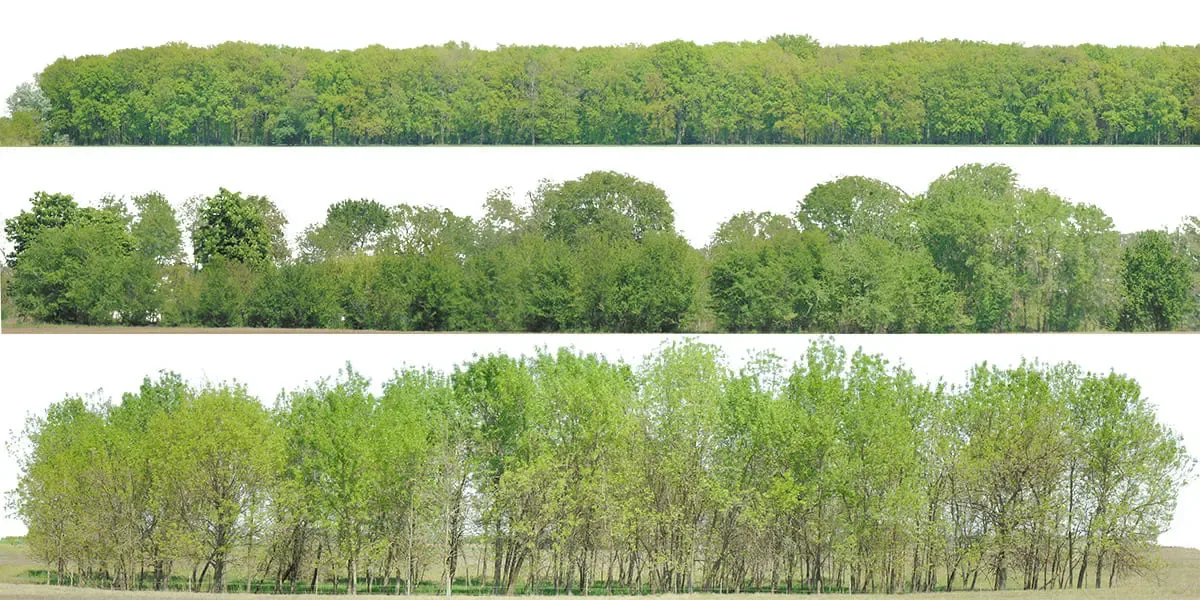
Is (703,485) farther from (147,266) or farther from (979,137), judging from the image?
(147,266)

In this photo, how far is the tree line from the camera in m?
57.4

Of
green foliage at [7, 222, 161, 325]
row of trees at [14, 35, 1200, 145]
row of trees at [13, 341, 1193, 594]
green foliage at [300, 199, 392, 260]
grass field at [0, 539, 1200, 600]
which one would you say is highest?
row of trees at [14, 35, 1200, 145]

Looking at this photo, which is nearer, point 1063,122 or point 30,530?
point 30,530

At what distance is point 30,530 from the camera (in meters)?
55.2

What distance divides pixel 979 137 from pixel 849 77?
4.67 metres

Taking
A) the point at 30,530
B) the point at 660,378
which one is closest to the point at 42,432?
the point at 30,530

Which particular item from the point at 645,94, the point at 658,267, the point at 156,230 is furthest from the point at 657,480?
the point at 156,230

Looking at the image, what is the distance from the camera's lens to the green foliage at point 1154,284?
192 feet

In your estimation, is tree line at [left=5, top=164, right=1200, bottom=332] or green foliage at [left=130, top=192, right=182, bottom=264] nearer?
tree line at [left=5, top=164, right=1200, bottom=332]

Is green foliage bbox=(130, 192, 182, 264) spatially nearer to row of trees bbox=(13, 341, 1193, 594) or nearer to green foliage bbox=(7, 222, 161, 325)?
green foliage bbox=(7, 222, 161, 325)

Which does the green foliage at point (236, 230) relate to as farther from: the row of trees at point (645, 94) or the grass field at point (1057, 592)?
the grass field at point (1057, 592)

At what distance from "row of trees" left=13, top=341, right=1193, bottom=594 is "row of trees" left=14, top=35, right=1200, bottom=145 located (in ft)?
31.8

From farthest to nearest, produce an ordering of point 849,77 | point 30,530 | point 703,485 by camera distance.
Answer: point 849,77
point 30,530
point 703,485

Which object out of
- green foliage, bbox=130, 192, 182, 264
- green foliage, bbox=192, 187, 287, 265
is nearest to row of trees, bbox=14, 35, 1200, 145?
green foliage, bbox=130, 192, 182, 264
